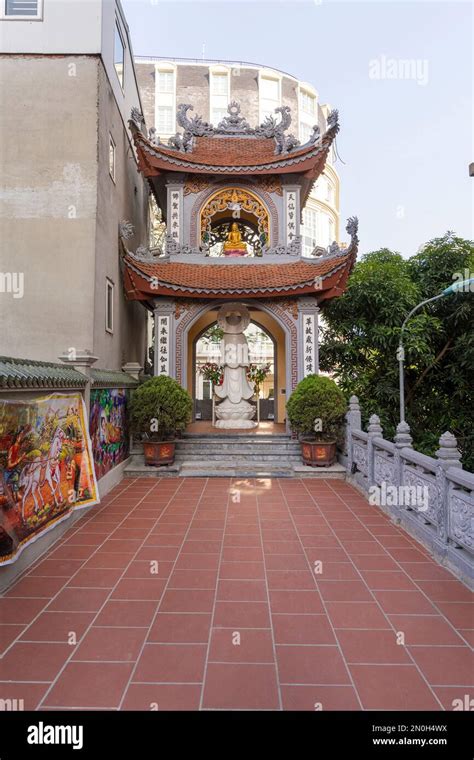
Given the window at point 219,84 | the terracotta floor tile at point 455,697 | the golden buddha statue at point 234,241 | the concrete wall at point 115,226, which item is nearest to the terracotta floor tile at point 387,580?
the terracotta floor tile at point 455,697

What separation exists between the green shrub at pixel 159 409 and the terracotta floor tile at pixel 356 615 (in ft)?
18.3

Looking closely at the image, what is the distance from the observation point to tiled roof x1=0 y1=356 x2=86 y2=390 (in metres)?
4.18

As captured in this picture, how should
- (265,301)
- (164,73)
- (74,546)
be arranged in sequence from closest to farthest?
(74,546)
(265,301)
(164,73)

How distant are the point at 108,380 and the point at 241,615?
5.15 metres

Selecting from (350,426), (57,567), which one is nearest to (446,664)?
(57,567)

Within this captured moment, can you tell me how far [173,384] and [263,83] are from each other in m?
35.1

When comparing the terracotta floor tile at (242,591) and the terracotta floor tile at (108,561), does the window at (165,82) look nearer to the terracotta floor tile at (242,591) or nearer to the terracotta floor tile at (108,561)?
the terracotta floor tile at (108,561)

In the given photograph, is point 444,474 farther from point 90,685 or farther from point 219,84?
point 219,84

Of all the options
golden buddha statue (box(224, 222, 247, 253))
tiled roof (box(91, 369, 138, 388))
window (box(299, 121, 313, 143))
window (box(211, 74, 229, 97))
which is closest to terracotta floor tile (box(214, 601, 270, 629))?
tiled roof (box(91, 369, 138, 388))

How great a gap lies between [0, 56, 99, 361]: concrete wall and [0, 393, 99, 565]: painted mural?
8.35 feet

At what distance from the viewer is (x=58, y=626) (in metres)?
3.28

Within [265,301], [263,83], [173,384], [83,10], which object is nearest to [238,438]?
[173,384]
